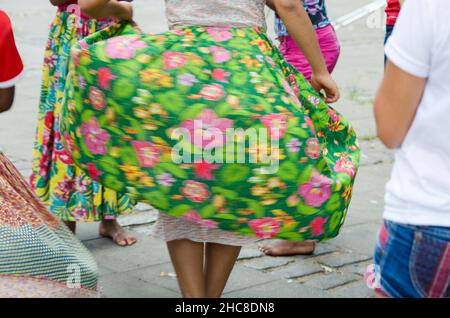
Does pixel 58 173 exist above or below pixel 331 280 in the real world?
above

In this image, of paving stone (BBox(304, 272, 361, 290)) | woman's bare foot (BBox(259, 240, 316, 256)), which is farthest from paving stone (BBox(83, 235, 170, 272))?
paving stone (BBox(304, 272, 361, 290))

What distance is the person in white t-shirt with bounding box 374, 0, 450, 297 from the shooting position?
2.20 meters

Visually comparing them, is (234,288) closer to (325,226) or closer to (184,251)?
(184,251)

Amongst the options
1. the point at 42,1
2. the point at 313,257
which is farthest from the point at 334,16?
the point at 313,257

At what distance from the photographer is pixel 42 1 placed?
1536cm

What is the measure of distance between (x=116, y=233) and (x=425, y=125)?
2.94 m

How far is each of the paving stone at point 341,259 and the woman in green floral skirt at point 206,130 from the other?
1428 mm

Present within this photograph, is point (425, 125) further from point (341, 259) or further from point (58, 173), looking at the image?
point (58, 173)

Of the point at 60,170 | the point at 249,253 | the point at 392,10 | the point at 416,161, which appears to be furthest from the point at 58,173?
the point at 416,161

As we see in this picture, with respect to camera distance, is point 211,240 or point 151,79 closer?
point 151,79

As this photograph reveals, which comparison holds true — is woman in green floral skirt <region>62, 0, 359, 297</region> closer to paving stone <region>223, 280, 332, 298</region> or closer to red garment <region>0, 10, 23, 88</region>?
red garment <region>0, 10, 23, 88</region>

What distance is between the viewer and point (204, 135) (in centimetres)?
309

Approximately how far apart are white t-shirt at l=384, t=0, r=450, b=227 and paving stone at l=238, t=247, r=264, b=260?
8.11 ft

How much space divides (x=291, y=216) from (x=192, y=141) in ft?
1.41
